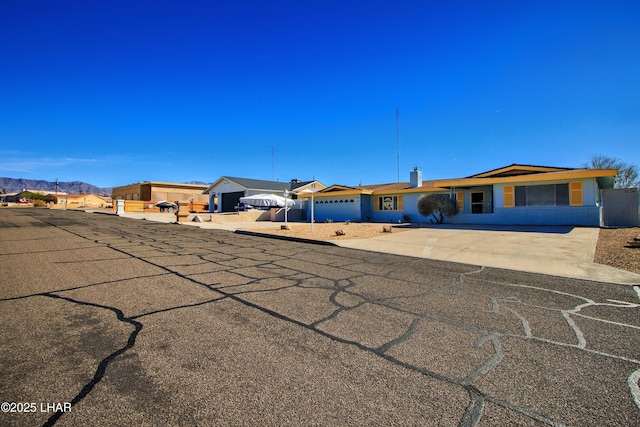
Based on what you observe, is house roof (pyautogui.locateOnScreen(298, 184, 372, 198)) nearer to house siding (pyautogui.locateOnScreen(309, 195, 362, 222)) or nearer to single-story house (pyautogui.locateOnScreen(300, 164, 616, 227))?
single-story house (pyautogui.locateOnScreen(300, 164, 616, 227))

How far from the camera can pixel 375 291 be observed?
207 inches

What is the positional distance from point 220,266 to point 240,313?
3.35 meters

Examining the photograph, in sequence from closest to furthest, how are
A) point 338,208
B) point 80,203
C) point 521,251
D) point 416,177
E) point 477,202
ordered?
point 521,251
point 477,202
point 416,177
point 338,208
point 80,203

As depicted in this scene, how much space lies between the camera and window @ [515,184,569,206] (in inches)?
680

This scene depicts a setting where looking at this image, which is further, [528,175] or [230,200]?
[230,200]

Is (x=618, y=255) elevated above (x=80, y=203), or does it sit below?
below

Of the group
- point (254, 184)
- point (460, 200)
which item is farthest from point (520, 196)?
point (254, 184)

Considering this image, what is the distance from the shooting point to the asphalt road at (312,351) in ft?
7.05

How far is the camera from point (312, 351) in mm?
3018

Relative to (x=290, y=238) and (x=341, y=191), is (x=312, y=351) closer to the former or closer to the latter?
(x=290, y=238)

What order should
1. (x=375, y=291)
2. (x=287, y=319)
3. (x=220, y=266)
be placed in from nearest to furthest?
(x=287, y=319), (x=375, y=291), (x=220, y=266)

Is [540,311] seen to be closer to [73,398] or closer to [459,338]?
[459,338]

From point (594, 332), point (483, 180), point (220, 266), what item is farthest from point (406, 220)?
point (594, 332)

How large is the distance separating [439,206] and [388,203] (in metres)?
6.07
